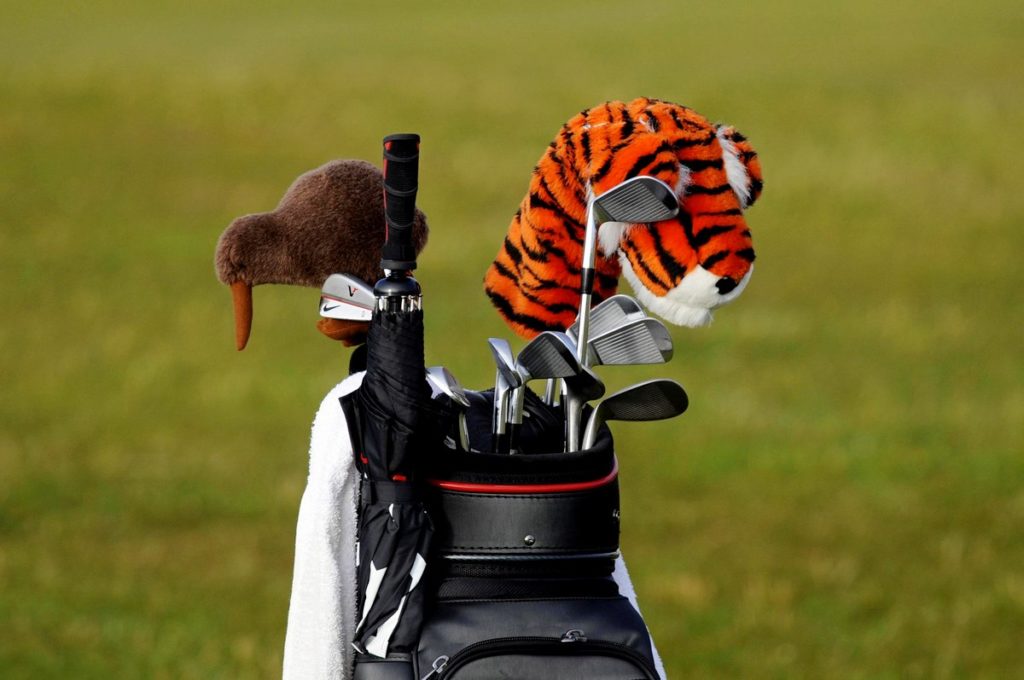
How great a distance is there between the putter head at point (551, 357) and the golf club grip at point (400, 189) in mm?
273

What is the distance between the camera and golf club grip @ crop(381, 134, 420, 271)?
2695 mm

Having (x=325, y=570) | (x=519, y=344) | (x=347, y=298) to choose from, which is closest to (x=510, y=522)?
(x=325, y=570)

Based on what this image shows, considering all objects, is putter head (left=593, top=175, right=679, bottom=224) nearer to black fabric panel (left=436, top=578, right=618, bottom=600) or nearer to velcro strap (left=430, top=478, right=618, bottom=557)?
velcro strap (left=430, top=478, right=618, bottom=557)

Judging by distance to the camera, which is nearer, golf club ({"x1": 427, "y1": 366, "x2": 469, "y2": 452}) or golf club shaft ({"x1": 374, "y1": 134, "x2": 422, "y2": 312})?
golf club shaft ({"x1": 374, "y1": 134, "x2": 422, "y2": 312})

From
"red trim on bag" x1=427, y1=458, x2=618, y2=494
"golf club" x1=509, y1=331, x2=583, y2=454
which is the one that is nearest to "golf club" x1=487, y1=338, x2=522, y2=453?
"golf club" x1=509, y1=331, x2=583, y2=454

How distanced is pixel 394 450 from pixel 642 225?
2.02 feet

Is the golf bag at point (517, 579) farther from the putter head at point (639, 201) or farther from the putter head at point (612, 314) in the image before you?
the putter head at point (639, 201)

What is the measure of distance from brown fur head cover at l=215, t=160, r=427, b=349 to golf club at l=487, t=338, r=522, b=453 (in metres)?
0.27

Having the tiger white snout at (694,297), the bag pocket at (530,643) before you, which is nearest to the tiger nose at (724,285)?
the tiger white snout at (694,297)

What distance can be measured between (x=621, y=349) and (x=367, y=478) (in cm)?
49

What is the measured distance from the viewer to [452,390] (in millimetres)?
2889

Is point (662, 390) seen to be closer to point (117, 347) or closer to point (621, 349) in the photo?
point (621, 349)

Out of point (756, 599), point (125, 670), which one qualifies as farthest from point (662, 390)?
point (756, 599)

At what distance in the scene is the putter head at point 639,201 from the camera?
283 centimetres
